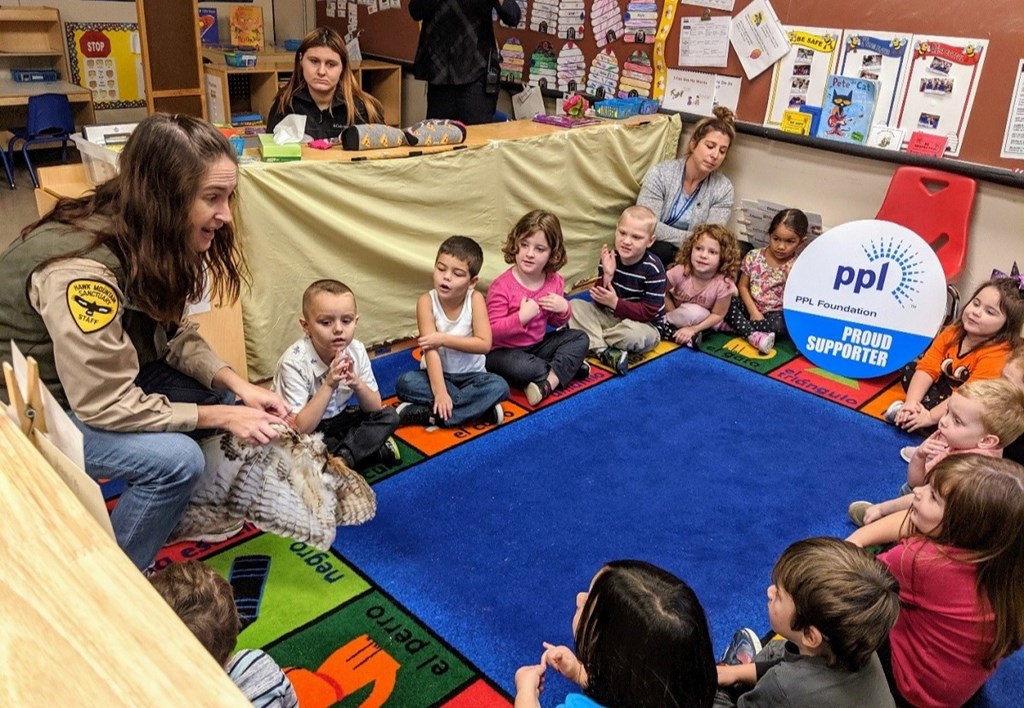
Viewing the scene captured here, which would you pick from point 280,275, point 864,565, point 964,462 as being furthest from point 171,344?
point 964,462

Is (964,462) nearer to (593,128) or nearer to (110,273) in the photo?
(110,273)

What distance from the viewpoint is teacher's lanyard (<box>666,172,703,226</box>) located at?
365 centimetres

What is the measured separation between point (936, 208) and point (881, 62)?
0.64m

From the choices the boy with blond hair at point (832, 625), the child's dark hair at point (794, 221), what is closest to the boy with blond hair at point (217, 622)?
the boy with blond hair at point (832, 625)

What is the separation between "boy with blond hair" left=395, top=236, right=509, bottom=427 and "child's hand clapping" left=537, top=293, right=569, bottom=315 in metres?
0.25

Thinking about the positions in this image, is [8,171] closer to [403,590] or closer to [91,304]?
[91,304]

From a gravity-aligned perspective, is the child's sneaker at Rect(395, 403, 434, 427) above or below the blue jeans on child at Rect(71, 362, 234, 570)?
below

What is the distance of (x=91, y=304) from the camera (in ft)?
4.57

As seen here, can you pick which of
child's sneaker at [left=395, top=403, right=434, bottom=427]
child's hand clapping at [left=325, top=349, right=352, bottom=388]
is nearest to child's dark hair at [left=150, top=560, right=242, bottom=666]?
child's hand clapping at [left=325, top=349, right=352, bottom=388]

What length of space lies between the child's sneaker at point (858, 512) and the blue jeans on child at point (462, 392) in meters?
1.11

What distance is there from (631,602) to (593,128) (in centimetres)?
276

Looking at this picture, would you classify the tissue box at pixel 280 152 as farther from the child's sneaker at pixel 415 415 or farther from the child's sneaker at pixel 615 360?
the child's sneaker at pixel 615 360

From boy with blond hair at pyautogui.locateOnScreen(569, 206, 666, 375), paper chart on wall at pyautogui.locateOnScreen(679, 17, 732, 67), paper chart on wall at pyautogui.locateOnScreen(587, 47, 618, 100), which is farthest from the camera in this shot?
paper chart on wall at pyautogui.locateOnScreen(587, 47, 618, 100)

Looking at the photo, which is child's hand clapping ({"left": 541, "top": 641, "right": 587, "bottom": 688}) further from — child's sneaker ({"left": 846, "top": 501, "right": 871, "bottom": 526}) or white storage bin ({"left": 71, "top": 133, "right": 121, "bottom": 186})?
white storage bin ({"left": 71, "top": 133, "right": 121, "bottom": 186})
